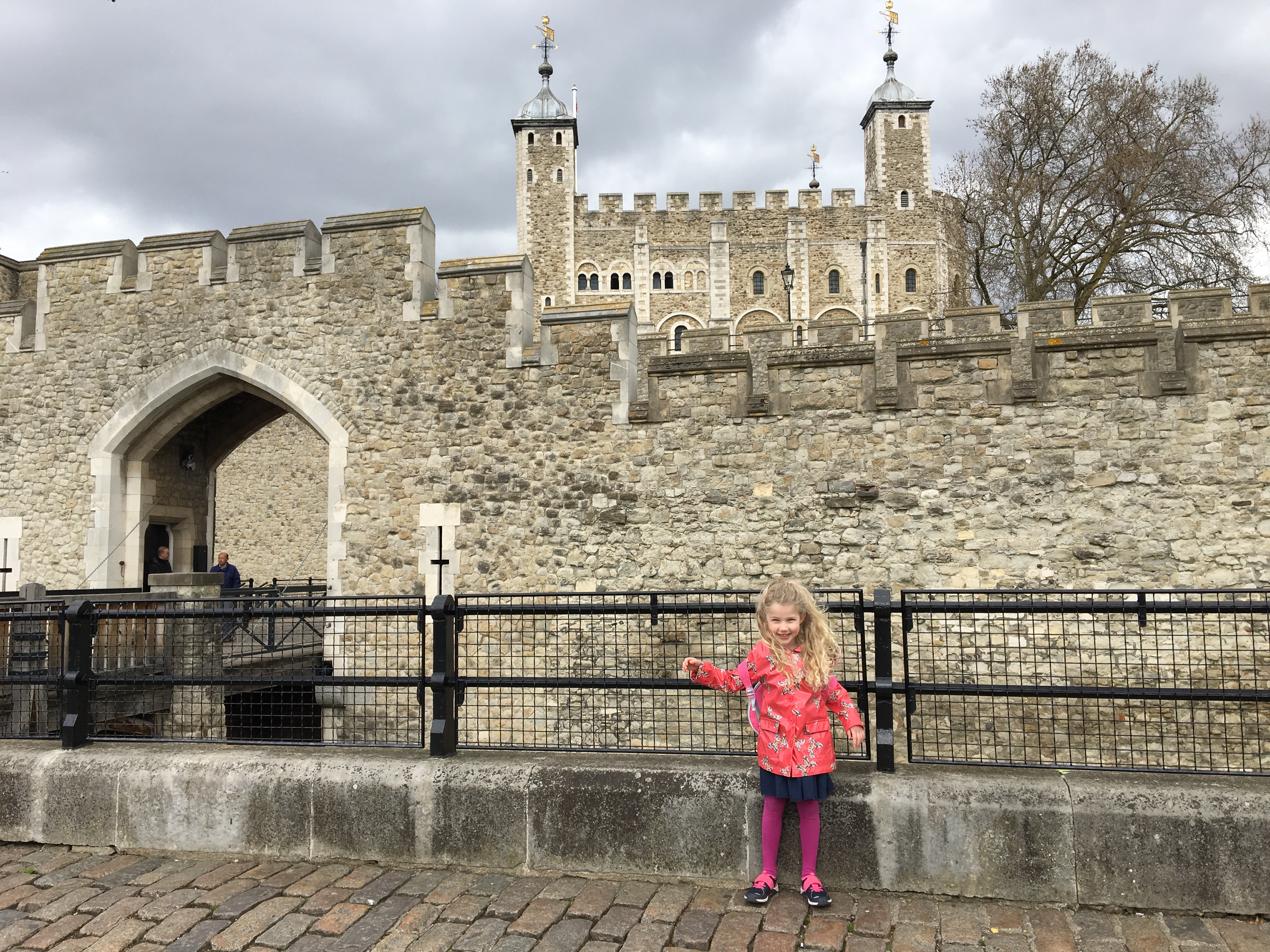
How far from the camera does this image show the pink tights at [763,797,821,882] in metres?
3.16

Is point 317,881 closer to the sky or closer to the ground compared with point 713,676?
closer to the ground

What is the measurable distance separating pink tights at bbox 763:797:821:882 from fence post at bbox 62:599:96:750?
341 cm

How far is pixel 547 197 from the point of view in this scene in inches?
1833

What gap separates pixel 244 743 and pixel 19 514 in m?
9.65

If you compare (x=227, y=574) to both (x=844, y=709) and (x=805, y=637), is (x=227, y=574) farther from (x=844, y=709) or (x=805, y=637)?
(x=844, y=709)

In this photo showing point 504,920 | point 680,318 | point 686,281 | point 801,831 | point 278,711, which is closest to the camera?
point 504,920

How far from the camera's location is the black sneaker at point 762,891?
311 centimetres

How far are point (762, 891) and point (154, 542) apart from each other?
11.7 m

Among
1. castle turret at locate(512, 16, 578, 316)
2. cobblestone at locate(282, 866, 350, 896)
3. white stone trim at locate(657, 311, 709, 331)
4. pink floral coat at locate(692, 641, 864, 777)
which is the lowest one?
cobblestone at locate(282, 866, 350, 896)

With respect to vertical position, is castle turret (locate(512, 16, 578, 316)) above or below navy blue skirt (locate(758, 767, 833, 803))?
above

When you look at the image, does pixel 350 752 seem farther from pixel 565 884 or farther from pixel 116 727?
pixel 116 727

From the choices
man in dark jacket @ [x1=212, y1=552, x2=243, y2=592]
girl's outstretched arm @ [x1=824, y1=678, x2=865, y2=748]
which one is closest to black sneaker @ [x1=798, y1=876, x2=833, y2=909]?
girl's outstretched arm @ [x1=824, y1=678, x2=865, y2=748]

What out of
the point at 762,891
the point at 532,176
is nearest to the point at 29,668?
the point at 762,891

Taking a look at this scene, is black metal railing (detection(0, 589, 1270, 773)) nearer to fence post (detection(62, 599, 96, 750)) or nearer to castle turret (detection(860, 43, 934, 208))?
fence post (detection(62, 599, 96, 750))
